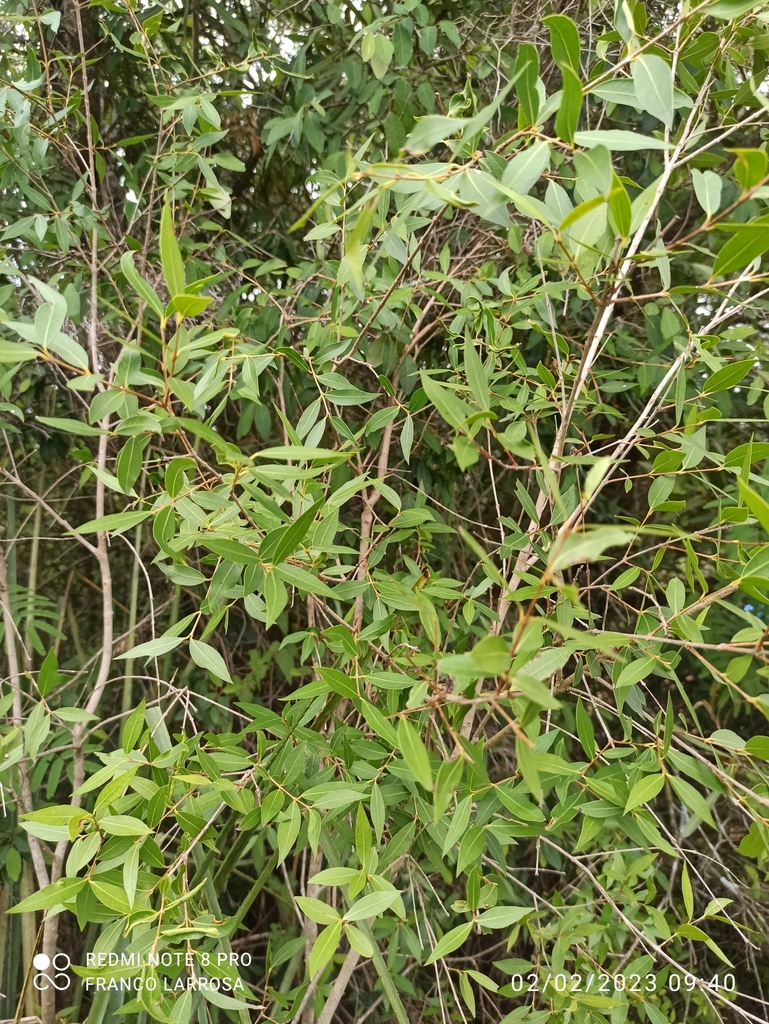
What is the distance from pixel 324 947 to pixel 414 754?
17cm

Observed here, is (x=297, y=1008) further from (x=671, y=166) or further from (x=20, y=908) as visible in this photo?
(x=671, y=166)

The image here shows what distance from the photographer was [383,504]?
968 mm

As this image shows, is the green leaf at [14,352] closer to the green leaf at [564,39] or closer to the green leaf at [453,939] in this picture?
the green leaf at [564,39]

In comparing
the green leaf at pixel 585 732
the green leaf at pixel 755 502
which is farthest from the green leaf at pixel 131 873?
the green leaf at pixel 755 502

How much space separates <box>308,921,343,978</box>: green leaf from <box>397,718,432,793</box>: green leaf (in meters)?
0.16

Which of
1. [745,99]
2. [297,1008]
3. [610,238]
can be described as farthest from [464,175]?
[297,1008]

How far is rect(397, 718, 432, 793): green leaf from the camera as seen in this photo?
348 mm

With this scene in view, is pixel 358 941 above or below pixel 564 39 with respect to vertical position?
below

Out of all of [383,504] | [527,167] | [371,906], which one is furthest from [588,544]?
[383,504]

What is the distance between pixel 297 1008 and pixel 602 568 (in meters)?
0.86

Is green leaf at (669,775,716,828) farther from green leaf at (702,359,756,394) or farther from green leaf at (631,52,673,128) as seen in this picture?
green leaf at (631,52,673,128)

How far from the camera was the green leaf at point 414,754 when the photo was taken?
13.7 inches

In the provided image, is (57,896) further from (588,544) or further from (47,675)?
(588,544)

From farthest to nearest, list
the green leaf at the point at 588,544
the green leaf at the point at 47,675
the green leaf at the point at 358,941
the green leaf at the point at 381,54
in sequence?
the green leaf at the point at 381,54
the green leaf at the point at 47,675
the green leaf at the point at 358,941
the green leaf at the point at 588,544
